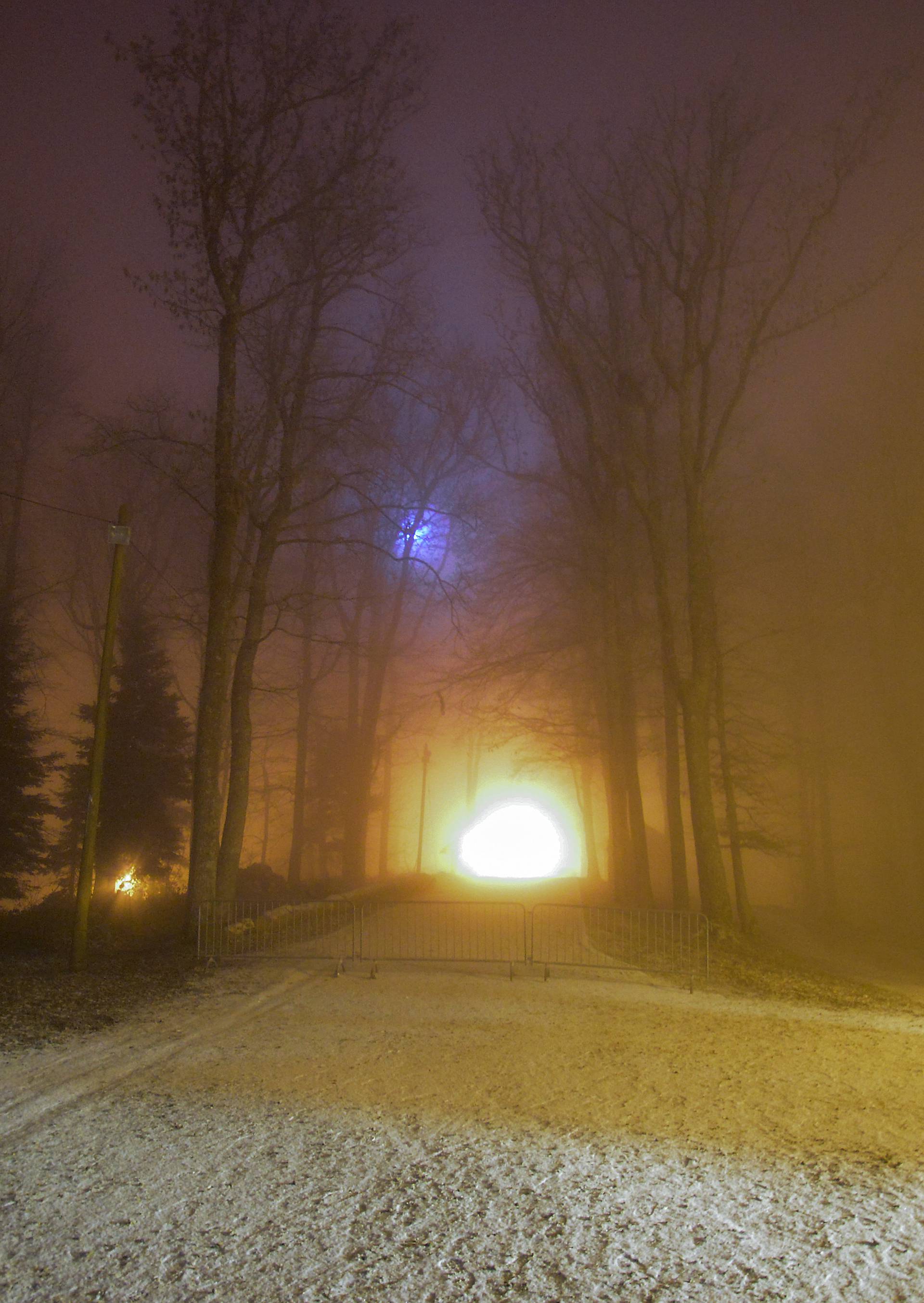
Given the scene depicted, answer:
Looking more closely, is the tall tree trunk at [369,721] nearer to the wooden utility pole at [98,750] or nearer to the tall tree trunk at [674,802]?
the tall tree trunk at [674,802]

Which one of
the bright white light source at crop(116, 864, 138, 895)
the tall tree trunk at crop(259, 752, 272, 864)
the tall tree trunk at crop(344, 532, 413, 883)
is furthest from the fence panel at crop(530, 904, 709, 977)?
the tall tree trunk at crop(259, 752, 272, 864)

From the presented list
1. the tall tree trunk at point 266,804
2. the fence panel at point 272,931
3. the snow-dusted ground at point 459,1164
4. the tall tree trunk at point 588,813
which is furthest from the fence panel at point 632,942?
the tall tree trunk at point 266,804

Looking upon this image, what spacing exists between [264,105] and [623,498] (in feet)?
39.9

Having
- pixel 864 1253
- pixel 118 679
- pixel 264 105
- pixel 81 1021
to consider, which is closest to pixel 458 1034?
pixel 81 1021

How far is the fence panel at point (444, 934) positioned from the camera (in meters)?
13.6

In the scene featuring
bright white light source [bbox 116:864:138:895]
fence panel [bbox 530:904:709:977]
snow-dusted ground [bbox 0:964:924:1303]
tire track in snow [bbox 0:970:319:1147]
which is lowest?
snow-dusted ground [bbox 0:964:924:1303]

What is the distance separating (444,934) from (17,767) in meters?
9.80

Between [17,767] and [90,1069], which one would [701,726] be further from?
[17,767]

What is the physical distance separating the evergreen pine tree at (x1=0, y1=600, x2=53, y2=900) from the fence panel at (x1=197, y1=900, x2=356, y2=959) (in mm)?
6061

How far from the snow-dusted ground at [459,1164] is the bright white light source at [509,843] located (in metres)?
42.7

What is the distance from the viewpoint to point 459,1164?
5.21 meters

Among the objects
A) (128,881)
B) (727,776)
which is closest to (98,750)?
(727,776)

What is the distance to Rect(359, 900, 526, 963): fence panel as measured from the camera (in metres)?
13.6

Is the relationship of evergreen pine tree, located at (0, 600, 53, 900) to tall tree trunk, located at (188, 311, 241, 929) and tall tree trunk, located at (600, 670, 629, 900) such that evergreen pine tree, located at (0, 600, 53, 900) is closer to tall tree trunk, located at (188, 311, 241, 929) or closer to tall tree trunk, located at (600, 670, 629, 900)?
tall tree trunk, located at (188, 311, 241, 929)
